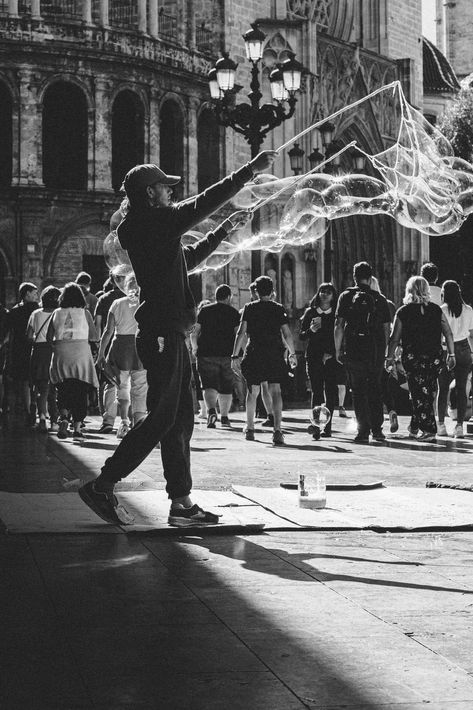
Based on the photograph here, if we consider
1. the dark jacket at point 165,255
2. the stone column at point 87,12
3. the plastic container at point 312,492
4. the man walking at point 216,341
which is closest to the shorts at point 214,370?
the man walking at point 216,341

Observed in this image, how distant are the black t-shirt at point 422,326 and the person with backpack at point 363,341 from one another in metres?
0.28

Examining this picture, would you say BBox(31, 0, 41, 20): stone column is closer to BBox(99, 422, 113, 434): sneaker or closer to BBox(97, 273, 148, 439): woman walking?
BBox(99, 422, 113, 434): sneaker

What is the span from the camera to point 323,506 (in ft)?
28.6

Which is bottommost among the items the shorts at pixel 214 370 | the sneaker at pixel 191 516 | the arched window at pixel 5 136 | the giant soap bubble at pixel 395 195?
the sneaker at pixel 191 516

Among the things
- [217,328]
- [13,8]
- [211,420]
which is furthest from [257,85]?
[13,8]

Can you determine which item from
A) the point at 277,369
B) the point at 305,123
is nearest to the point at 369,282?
the point at 277,369

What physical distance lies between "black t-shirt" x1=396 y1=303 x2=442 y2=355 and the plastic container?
6338 millimetres

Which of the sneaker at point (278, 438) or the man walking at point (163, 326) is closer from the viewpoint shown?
the man walking at point (163, 326)

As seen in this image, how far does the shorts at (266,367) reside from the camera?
47.9ft

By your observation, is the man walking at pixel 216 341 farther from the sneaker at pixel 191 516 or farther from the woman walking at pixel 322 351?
the sneaker at pixel 191 516

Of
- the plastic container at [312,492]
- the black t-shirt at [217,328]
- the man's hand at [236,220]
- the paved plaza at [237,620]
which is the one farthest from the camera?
the black t-shirt at [217,328]

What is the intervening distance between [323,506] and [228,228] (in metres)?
1.87

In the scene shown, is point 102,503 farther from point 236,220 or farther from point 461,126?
point 461,126

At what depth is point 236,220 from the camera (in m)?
10.1
